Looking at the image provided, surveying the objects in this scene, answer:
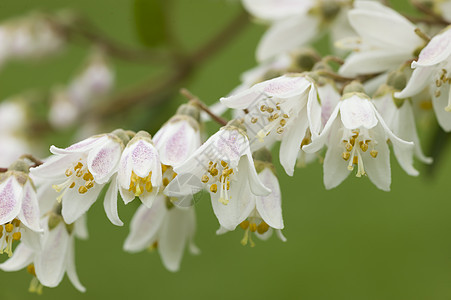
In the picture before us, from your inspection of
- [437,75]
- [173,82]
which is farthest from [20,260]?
[173,82]

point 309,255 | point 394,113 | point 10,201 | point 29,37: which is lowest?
point 309,255

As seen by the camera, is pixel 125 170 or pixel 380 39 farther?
pixel 380 39

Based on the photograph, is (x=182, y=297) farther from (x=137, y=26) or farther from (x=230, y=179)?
(x=230, y=179)

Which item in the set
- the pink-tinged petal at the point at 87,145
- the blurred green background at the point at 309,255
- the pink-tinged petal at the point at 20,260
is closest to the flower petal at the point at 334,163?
the pink-tinged petal at the point at 87,145

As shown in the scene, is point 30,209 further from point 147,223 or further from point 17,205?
point 147,223

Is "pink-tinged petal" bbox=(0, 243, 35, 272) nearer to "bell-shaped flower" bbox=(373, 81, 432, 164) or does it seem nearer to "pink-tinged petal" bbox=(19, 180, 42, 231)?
"pink-tinged petal" bbox=(19, 180, 42, 231)

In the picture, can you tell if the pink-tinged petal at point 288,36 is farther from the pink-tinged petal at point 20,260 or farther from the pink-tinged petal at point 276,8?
the pink-tinged petal at point 20,260
